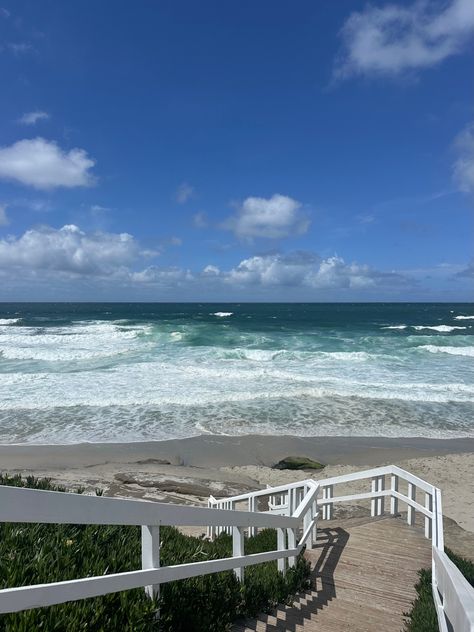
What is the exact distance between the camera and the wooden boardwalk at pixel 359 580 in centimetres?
396

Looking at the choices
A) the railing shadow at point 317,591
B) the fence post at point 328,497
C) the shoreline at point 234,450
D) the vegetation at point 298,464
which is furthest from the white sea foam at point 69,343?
the railing shadow at point 317,591

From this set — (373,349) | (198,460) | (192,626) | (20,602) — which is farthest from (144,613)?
(373,349)

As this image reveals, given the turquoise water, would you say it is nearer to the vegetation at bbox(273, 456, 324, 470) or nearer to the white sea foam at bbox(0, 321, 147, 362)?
the white sea foam at bbox(0, 321, 147, 362)

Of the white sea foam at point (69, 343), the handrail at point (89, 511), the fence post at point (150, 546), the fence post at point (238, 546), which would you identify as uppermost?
the handrail at point (89, 511)

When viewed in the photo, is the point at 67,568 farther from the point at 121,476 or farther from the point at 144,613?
the point at 121,476

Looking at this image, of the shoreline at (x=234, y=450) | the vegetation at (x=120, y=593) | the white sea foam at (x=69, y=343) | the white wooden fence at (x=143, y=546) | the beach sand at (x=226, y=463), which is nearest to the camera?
the white wooden fence at (x=143, y=546)

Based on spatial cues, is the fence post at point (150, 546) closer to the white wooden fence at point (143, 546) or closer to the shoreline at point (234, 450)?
the white wooden fence at point (143, 546)

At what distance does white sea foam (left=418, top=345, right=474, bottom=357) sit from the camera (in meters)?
37.6

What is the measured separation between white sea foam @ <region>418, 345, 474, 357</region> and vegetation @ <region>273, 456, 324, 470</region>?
92.4 feet

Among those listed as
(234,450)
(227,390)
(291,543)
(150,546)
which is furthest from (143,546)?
(227,390)

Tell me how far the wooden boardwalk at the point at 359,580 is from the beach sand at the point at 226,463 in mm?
4015

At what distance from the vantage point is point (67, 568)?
3.38 m

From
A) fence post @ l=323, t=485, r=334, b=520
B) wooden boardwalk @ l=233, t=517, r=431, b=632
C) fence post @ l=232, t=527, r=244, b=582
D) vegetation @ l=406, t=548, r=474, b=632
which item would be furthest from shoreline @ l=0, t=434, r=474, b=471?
fence post @ l=232, t=527, r=244, b=582

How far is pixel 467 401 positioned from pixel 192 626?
21.3 meters
